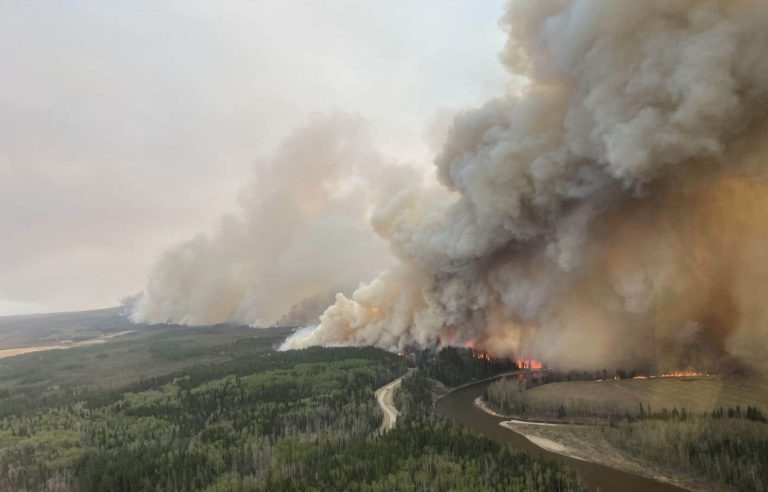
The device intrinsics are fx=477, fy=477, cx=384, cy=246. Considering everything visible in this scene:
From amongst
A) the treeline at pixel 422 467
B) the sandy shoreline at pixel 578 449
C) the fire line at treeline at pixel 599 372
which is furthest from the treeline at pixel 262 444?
the fire line at treeline at pixel 599 372

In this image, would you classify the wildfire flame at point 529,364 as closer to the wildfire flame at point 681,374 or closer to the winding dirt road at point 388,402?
the wildfire flame at point 681,374

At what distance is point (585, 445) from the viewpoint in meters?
68.9

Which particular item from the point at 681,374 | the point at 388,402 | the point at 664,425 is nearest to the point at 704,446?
the point at 664,425

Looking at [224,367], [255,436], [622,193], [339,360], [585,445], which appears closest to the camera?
[585,445]

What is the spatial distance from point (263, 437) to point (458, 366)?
5967 cm

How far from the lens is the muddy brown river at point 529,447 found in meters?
56.2

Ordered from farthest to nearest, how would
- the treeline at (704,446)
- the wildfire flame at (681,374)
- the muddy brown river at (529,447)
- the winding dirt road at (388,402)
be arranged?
1. the wildfire flame at (681,374)
2. the winding dirt road at (388,402)
3. the muddy brown river at (529,447)
4. the treeline at (704,446)

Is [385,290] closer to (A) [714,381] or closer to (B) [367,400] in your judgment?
(B) [367,400]

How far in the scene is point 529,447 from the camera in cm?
7012

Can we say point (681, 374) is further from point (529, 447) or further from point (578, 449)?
point (529, 447)

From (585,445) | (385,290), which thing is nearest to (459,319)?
(385,290)

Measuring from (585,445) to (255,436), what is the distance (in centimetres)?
5083

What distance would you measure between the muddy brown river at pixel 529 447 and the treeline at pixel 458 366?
663 cm

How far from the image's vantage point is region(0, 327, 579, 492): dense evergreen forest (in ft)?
192
